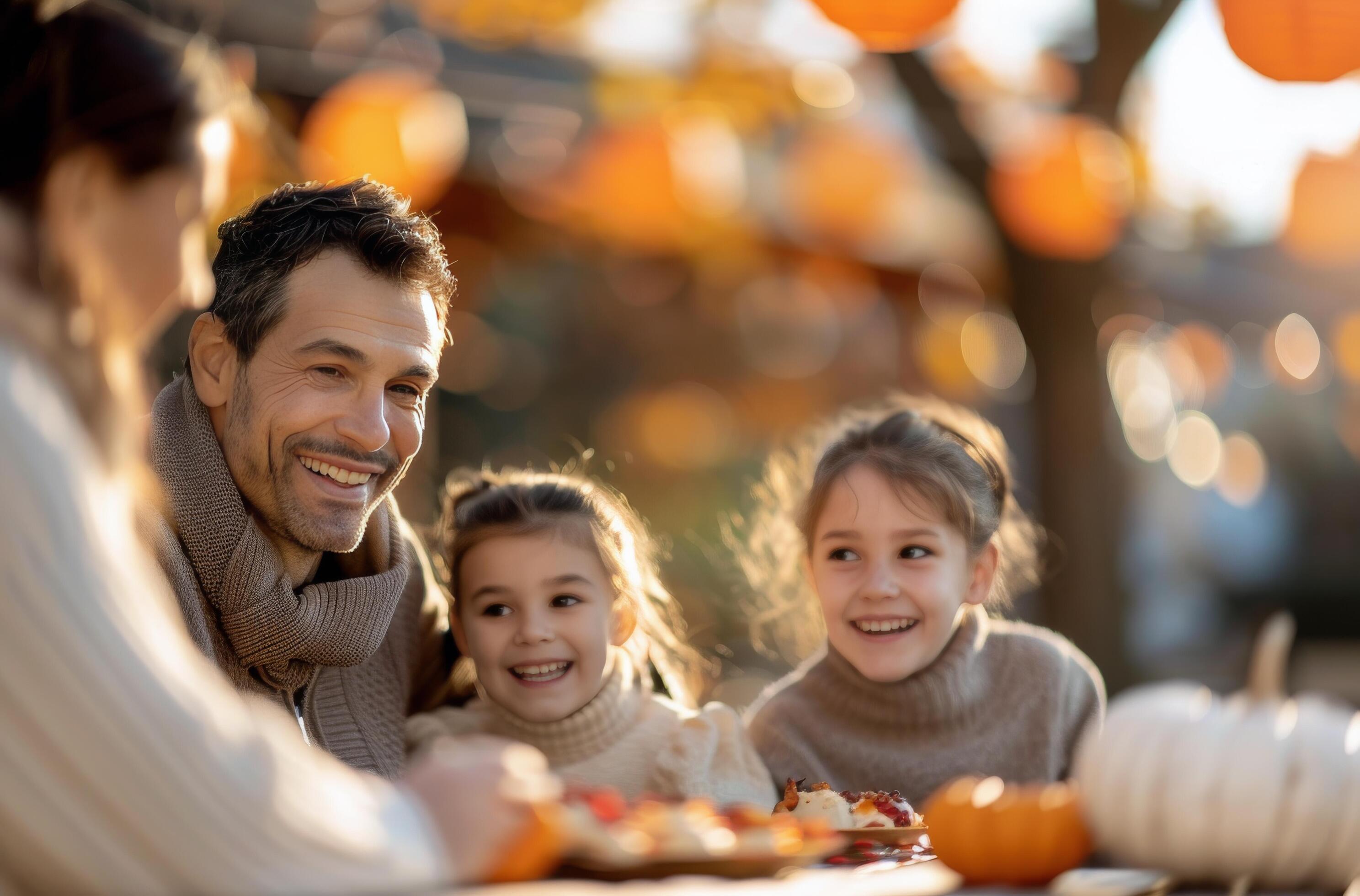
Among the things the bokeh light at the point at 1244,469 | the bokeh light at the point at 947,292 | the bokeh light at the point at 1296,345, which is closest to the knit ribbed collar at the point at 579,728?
the bokeh light at the point at 947,292

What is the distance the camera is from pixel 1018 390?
1133 centimetres

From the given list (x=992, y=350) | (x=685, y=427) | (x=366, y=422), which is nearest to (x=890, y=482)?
(x=366, y=422)

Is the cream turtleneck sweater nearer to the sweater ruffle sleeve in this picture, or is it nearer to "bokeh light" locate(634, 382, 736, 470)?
the sweater ruffle sleeve

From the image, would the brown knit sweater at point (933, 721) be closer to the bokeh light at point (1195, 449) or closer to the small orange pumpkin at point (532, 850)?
the small orange pumpkin at point (532, 850)

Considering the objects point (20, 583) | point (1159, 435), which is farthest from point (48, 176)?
point (1159, 435)

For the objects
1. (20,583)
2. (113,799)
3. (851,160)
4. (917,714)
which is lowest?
(113,799)

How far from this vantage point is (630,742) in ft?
8.64

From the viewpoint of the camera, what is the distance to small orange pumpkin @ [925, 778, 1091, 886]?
1677 millimetres

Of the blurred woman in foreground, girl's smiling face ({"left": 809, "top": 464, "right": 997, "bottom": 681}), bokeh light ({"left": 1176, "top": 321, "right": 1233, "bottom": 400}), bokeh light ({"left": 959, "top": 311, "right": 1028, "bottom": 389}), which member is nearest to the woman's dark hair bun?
the blurred woman in foreground

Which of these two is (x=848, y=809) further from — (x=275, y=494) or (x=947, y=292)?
(x=947, y=292)

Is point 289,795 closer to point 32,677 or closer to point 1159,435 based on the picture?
point 32,677

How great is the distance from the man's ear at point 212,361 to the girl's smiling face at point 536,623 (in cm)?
52

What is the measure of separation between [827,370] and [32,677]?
34.8 ft

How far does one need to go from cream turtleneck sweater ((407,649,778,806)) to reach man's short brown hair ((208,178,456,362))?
0.75 meters
